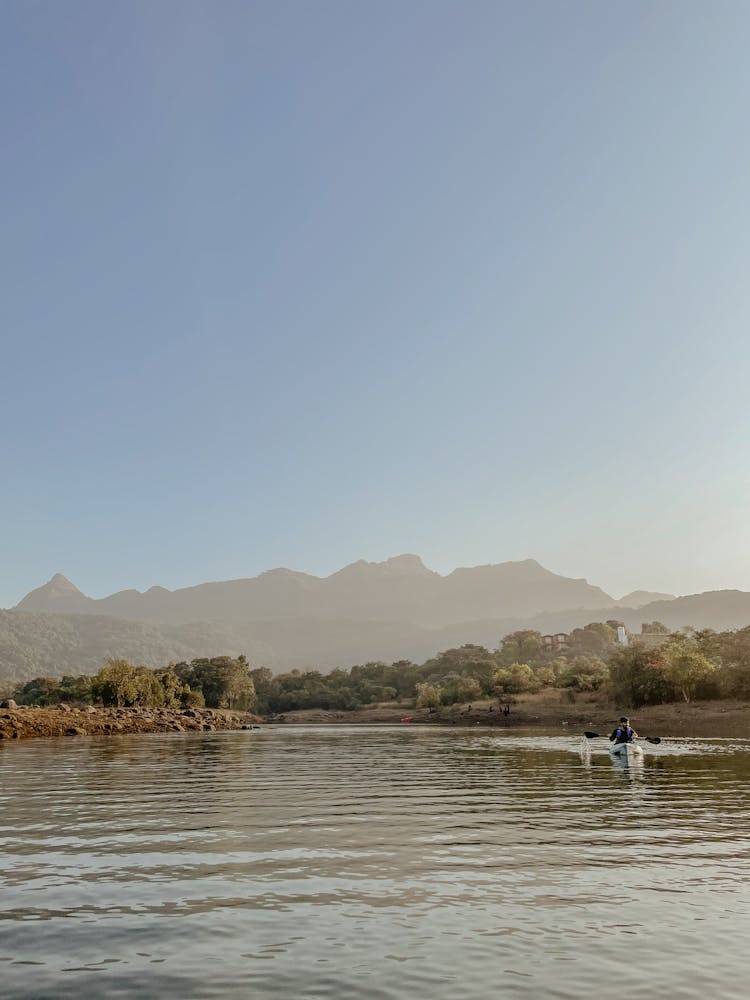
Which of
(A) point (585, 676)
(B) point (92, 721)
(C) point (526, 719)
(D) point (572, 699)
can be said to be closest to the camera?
(B) point (92, 721)

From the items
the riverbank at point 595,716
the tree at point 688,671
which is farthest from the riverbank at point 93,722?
the tree at point 688,671

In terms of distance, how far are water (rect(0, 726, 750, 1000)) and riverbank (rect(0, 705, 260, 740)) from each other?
5685 cm

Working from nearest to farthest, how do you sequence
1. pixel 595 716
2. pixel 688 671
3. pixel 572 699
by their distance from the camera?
pixel 688 671
pixel 595 716
pixel 572 699

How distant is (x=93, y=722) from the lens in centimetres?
9300

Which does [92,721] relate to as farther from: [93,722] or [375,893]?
[375,893]

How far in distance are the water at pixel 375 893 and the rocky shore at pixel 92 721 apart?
2221 inches

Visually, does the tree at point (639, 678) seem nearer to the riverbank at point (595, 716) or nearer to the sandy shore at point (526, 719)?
the riverbank at point (595, 716)

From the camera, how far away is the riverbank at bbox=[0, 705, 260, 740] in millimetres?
78375

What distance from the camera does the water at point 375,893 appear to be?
9.73 meters

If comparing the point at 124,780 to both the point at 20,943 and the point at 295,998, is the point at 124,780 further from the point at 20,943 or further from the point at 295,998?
the point at 295,998

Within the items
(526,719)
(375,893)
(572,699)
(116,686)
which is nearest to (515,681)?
(572,699)

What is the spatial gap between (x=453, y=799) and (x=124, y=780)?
54.1 feet

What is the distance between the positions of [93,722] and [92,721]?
0.60m

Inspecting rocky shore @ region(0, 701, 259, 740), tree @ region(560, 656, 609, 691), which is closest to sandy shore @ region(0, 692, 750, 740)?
rocky shore @ region(0, 701, 259, 740)
